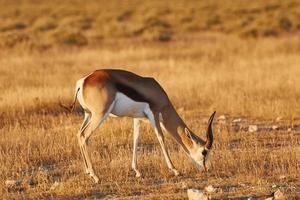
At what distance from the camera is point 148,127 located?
1230 cm

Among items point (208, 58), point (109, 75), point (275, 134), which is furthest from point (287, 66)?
point (109, 75)

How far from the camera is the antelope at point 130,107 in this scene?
28.7ft

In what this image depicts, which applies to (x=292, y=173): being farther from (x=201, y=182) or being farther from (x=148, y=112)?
(x=148, y=112)

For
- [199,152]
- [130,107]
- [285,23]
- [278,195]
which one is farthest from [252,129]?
[285,23]

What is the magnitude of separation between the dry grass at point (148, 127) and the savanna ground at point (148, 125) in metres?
0.02

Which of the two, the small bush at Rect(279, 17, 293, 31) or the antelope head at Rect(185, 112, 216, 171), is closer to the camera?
the antelope head at Rect(185, 112, 216, 171)

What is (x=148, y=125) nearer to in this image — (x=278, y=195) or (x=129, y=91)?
(x=129, y=91)

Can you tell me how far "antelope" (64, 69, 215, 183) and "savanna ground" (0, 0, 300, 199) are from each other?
340mm

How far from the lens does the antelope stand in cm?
873

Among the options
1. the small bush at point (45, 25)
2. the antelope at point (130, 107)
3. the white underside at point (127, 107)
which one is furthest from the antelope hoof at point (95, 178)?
the small bush at point (45, 25)

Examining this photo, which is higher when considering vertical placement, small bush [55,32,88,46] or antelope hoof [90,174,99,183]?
small bush [55,32,88,46]

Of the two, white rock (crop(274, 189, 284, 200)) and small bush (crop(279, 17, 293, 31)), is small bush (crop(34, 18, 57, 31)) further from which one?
white rock (crop(274, 189, 284, 200))

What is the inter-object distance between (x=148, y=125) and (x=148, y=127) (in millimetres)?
106

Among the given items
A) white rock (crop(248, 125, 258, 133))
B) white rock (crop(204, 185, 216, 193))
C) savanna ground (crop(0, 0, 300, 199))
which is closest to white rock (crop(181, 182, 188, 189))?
savanna ground (crop(0, 0, 300, 199))
